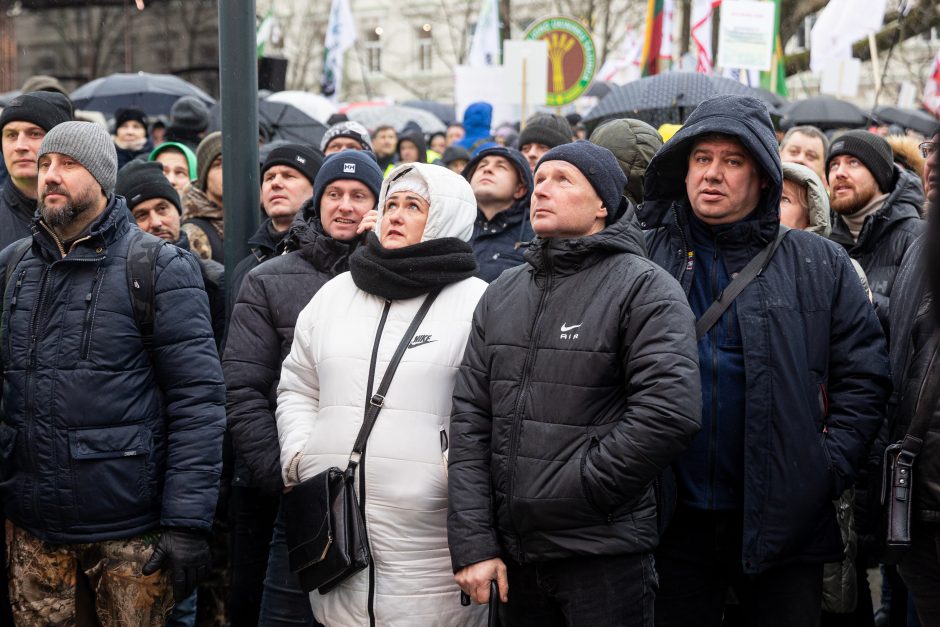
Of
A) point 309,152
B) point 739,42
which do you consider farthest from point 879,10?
point 309,152

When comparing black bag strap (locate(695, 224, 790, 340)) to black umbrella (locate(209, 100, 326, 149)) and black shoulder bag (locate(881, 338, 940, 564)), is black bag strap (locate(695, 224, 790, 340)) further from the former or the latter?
black umbrella (locate(209, 100, 326, 149))

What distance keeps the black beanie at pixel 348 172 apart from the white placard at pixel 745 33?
7712mm

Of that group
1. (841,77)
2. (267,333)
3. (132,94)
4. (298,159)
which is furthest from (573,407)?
(841,77)

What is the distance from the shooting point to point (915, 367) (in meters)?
3.54

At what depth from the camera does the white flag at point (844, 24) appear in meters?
11.9

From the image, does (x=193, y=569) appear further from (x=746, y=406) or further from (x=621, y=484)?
(x=746, y=406)

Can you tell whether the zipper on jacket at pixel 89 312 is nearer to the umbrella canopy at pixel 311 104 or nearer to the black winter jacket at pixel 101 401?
the black winter jacket at pixel 101 401

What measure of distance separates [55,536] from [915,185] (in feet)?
14.3

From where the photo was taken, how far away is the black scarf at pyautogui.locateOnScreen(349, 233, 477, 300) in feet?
12.3

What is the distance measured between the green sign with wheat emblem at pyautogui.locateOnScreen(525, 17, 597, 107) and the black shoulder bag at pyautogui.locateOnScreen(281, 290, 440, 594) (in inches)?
367

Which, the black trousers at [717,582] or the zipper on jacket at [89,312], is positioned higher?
the zipper on jacket at [89,312]

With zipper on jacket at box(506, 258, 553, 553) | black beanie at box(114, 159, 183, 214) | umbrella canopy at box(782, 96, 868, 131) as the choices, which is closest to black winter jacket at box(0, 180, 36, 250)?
black beanie at box(114, 159, 183, 214)

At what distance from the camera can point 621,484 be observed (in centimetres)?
315

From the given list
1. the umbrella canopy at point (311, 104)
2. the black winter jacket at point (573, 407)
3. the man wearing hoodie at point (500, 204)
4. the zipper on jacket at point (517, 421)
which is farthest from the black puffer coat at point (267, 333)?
the umbrella canopy at point (311, 104)
